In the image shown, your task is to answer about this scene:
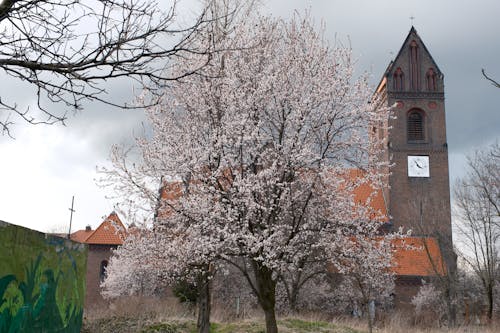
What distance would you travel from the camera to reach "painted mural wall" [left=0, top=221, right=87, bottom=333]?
7.11 meters

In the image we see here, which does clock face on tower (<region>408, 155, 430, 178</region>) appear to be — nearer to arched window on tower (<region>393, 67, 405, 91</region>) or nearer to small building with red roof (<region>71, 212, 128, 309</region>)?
arched window on tower (<region>393, 67, 405, 91</region>)

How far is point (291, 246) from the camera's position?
48.0 feet

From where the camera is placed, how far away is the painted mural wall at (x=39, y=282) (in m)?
7.11

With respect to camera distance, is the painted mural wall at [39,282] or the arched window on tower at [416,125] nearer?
the painted mural wall at [39,282]

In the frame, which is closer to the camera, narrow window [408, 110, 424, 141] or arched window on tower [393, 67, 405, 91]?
narrow window [408, 110, 424, 141]

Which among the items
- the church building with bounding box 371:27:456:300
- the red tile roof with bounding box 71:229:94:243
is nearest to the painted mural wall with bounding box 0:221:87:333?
the church building with bounding box 371:27:456:300

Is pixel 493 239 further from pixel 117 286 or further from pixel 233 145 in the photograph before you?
pixel 117 286

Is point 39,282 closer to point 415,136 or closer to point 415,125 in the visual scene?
point 415,136

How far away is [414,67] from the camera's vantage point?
152 ft

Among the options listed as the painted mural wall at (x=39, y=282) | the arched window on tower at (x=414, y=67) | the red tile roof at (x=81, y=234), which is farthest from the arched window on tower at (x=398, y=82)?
the painted mural wall at (x=39, y=282)

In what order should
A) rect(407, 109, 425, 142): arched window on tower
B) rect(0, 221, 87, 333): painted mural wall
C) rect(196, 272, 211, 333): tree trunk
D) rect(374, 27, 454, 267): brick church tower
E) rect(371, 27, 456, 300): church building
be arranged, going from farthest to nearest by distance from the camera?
rect(407, 109, 425, 142): arched window on tower, rect(374, 27, 454, 267): brick church tower, rect(371, 27, 456, 300): church building, rect(196, 272, 211, 333): tree trunk, rect(0, 221, 87, 333): painted mural wall

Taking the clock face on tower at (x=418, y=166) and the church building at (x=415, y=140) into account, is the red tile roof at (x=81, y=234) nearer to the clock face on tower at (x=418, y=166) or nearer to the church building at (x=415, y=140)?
the church building at (x=415, y=140)

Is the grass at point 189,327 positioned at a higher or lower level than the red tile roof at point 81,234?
lower

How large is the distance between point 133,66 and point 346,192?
10975 mm
